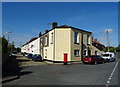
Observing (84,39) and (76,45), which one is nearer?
(76,45)

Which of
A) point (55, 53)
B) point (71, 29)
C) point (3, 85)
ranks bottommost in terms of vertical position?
point (3, 85)

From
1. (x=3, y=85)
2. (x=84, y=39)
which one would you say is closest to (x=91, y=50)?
(x=84, y=39)

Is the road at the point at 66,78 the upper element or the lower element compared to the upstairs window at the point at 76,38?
lower

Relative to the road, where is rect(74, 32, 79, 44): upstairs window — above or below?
above

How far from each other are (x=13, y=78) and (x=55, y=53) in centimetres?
1378

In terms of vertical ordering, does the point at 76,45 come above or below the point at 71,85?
above

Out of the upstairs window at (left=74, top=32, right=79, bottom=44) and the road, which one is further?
the upstairs window at (left=74, top=32, right=79, bottom=44)

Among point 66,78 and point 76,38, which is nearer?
point 66,78

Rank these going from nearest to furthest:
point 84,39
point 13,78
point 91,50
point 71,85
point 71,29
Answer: point 71,85 → point 13,78 → point 71,29 → point 84,39 → point 91,50

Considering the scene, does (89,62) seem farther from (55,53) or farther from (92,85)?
(92,85)

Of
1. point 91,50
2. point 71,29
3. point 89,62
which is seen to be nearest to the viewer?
point 89,62

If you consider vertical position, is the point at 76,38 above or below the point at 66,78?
above

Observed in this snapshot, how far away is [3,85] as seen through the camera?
862 centimetres

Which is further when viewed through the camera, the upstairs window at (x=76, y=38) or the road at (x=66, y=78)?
the upstairs window at (x=76, y=38)
